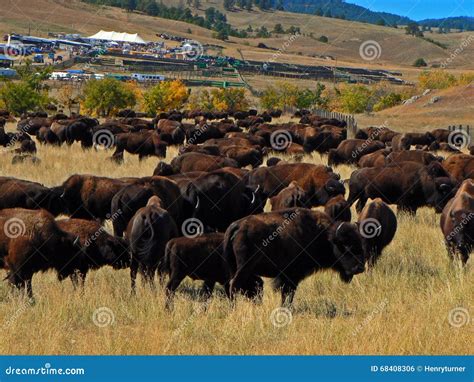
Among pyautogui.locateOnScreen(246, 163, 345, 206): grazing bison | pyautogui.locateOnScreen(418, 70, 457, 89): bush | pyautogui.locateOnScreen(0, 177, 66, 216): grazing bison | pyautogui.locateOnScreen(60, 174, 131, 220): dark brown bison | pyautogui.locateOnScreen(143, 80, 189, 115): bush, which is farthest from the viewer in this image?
pyautogui.locateOnScreen(418, 70, 457, 89): bush

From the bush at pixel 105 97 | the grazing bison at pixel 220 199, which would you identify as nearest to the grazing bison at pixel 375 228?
the grazing bison at pixel 220 199

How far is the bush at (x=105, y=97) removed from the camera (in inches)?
2665

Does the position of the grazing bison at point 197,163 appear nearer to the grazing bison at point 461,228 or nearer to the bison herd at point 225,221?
the bison herd at point 225,221

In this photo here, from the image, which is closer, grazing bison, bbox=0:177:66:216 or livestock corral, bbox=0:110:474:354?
livestock corral, bbox=0:110:474:354

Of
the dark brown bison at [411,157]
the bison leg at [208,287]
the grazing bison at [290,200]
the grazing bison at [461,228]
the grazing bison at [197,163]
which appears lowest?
the bison leg at [208,287]

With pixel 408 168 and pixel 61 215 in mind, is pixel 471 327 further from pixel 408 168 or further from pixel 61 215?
pixel 408 168

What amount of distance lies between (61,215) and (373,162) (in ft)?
33.6

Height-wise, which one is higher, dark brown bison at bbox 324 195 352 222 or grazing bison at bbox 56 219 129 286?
dark brown bison at bbox 324 195 352 222

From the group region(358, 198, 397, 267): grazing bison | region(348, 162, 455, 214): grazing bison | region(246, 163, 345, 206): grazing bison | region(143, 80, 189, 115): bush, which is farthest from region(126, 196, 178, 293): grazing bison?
region(143, 80, 189, 115): bush

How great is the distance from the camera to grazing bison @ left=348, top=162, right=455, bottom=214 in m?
16.9

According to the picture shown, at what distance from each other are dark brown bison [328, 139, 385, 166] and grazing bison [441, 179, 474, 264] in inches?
596

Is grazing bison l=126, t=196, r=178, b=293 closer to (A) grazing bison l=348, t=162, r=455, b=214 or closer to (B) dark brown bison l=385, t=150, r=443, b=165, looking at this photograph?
(A) grazing bison l=348, t=162, r=455, b=214

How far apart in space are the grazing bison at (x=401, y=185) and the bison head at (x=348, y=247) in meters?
7.60

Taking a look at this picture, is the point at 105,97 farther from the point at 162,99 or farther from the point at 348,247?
the point at 348,247
